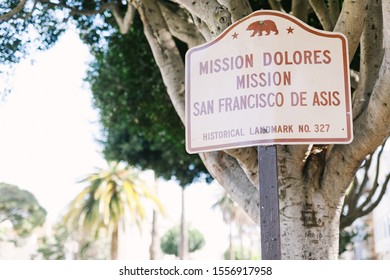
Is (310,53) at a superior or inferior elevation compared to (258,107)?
superior

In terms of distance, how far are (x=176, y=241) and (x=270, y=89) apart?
171ft

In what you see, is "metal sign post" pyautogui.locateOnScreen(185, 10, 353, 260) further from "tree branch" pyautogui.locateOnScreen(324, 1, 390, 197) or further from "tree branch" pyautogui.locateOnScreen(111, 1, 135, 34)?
"tree branch" pyautogui.locateOnScreen(111, 1, 135, 34)

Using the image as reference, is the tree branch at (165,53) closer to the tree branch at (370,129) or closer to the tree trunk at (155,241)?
the tree branch at (370,129)

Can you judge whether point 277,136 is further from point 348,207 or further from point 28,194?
point 28,194

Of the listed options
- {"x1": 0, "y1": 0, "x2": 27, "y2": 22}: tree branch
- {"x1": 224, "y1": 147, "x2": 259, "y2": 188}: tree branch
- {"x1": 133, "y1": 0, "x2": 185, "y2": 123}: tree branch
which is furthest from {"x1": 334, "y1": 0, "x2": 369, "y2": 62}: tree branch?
{"x1": 0, "y1": 0, "x2": 27, "y2": 22}: tree branch

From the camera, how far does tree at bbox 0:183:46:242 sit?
28234 millimetres

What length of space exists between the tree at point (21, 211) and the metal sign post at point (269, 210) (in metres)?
23.8

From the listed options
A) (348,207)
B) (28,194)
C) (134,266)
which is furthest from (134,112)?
(28,194)

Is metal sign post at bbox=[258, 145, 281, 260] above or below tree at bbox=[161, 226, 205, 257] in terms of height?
above

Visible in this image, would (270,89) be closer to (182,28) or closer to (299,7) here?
(299,7)

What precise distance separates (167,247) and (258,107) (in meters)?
51.2

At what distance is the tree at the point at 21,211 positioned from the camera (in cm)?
2823

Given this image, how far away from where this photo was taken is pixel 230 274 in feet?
10.5

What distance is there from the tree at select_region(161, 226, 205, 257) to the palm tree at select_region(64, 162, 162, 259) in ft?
71.4
